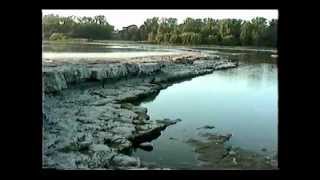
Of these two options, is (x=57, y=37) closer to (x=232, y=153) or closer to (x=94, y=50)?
(x=94, y=50)

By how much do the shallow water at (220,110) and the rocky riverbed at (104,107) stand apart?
20 centimetres

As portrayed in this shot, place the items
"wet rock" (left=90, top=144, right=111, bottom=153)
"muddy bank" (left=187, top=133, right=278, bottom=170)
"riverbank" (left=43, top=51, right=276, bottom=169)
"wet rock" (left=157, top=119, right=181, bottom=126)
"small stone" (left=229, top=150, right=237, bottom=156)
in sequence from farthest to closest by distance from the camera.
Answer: "wet rock" (left=157, top=119, right=181, bottom=126) < "small stone" (left=229, top=150, right=237, bottom=156) < "wet rock" (left=90, top=144, right=111, bottom=153) < "muddy bank" (left=187, top=133, right=278, bottom=170) < "riverbank" (left=43, top=51, right=276, bottom=169)

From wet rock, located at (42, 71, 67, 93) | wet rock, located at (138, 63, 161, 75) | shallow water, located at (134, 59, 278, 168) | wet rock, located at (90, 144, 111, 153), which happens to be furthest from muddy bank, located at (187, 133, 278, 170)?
wet rock, located at (138, 63, 161, 75)

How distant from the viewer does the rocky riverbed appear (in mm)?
4332

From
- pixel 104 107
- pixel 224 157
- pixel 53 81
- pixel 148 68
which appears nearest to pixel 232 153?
pixel 224 157

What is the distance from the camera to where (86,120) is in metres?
5.82

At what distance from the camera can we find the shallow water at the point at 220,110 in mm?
5336

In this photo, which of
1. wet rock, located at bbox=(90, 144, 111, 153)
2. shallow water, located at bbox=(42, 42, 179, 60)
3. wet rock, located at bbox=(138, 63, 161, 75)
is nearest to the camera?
wet rock, located at bbox=(90, 144, 111, 153)

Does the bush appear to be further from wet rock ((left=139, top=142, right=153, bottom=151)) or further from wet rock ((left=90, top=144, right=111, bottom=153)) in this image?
wet rock ((left=139, top=142, right=153, bottom=151))

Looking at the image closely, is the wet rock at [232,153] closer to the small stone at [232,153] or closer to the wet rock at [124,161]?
the small stone at [232,153]

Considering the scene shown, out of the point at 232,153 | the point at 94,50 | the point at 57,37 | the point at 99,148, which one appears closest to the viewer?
the point at 99,148

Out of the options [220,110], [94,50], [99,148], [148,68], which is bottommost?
[99,148]

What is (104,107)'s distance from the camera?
6.63 metres

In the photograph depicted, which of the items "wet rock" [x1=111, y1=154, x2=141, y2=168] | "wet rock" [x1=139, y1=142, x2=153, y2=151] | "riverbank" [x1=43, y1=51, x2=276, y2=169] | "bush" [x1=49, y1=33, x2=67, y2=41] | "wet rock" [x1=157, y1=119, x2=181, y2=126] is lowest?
"wet rock" [x1=139, y1=142, x2=153, y2=151]
